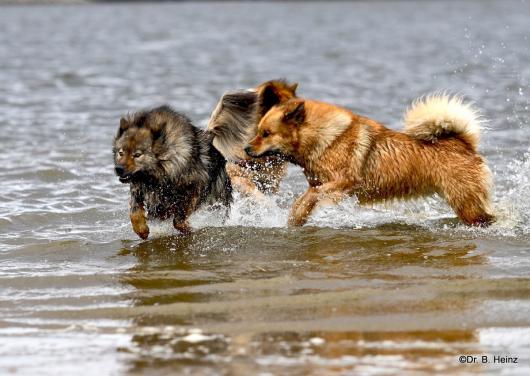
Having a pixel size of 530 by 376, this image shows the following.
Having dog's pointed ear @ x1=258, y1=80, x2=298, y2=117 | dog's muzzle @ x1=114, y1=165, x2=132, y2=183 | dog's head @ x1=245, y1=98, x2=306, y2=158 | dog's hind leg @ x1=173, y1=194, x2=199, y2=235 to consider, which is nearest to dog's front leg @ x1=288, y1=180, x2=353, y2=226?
dog's head @ x1=245, y1=98, x2=306, y2=158

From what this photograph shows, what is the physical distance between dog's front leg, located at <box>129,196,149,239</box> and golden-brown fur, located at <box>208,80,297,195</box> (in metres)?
1.06

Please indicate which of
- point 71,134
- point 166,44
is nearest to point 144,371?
point 71,134

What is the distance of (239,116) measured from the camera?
8.55m

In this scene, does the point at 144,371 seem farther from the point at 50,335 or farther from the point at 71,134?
the point at 71,134

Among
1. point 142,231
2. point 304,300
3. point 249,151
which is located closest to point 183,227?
point 142,231

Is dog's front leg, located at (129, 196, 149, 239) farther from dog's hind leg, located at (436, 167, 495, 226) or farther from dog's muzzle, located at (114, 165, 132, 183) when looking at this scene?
dog's hind leg, located at (436, 167, 495, 226)

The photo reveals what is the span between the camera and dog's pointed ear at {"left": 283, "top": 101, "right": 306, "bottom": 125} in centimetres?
794

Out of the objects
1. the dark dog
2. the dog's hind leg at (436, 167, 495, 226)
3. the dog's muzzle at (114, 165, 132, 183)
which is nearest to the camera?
the dog's muzzle at (114, 165, 132, 183)

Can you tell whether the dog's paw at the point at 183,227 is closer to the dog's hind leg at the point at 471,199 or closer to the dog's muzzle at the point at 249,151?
the dog's muzzle at the point at 249,151

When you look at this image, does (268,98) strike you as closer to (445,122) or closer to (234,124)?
(234,124)

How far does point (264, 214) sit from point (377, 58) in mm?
21123

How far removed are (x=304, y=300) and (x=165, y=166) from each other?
6.46 feet

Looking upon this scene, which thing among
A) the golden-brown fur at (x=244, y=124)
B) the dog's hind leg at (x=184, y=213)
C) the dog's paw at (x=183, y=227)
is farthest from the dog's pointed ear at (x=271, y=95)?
the dog's paw at (x=183, y=227)

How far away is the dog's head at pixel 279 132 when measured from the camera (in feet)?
26.2
